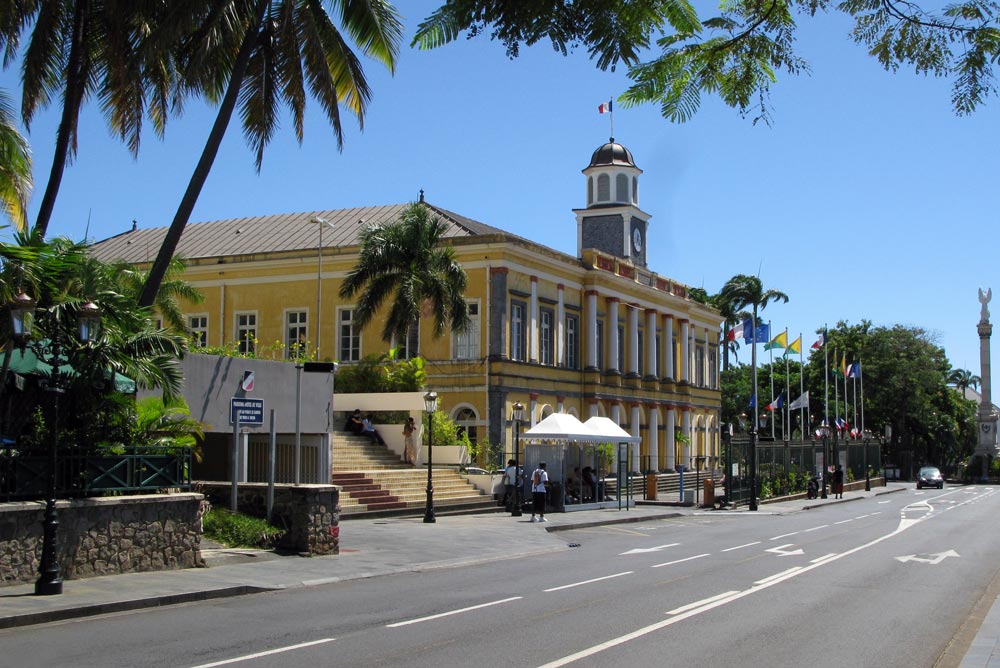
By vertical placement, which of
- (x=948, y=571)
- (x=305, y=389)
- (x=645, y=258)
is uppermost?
(x=645, y=258)

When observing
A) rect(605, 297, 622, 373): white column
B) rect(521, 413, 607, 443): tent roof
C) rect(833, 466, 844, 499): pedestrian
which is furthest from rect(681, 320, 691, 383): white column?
rect(521, 413, 607, 443): tent roof

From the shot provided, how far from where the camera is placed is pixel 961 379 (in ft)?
431

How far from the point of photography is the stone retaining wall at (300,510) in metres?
20.0

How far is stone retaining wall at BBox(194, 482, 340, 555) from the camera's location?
65.7 ft

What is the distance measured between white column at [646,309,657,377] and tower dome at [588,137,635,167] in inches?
338

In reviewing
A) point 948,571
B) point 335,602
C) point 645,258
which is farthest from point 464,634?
point 645,258

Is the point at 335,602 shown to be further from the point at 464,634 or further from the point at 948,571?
the point at 948,571

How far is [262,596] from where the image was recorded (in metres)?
15.3

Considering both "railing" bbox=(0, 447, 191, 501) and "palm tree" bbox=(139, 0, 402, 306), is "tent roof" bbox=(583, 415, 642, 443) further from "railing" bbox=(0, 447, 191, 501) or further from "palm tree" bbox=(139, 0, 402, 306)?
"railing" bbox=(0, 447, 191, 501)

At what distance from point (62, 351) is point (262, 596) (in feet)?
15.5

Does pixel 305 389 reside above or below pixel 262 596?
above

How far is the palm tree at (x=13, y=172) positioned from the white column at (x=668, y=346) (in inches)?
1656

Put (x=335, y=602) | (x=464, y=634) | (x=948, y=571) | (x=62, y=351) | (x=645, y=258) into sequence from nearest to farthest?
1. (x=464, y=634)
2. (x=335, y=602)
3. (x=62, y=351)
4. (x=948, y=571)
5. (x=645, y=258)

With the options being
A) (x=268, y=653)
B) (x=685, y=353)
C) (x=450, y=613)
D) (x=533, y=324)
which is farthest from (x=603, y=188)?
(x=268, y=653)
